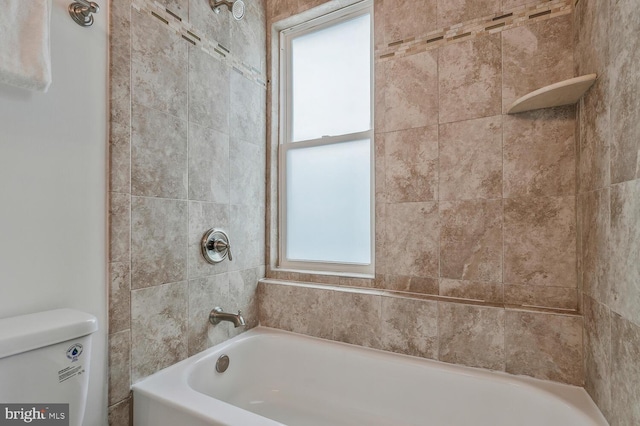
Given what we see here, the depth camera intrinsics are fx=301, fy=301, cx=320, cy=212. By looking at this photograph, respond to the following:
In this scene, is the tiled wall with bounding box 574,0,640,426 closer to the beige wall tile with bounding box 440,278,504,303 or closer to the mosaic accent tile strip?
the beige wall tile with bounding box 440,278,504,303

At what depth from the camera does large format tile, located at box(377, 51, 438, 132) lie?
5.12 feet

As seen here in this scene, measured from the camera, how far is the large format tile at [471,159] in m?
1.42

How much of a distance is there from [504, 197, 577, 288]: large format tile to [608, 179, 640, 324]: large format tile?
0.33 metres

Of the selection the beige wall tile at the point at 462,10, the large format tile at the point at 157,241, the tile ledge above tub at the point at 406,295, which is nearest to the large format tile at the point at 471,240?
the tile ledge above tub at the point at 406,295

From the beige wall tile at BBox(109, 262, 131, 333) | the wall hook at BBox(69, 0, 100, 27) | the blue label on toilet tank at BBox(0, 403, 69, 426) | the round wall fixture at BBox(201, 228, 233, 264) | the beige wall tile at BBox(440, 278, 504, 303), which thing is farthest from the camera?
the round wall fixture at BBox(201, 228, 233, 264)

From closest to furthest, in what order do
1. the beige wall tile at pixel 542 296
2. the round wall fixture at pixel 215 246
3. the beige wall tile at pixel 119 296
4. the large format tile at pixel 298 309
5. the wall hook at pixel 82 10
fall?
the wall hook at pixel 82 10, the beige wall tile at pixel 119 296, the beige wall tile at pixel 542 296, the round wall fixture at pixel 215 246, the large format tile at pixel 298 309

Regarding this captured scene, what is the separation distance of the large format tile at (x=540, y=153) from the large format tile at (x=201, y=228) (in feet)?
4.71

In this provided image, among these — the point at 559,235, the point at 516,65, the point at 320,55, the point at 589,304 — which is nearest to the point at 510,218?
the point at 559,235

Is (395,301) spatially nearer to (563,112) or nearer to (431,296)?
(431,296)

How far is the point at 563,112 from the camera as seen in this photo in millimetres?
1312

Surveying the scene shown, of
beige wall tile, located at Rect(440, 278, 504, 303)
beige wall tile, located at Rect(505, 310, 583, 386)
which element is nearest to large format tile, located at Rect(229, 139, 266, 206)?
beige wall tile, located at Rect(440, 278, 504, 303)

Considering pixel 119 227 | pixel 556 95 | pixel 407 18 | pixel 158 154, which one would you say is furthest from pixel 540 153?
pixel 119 227

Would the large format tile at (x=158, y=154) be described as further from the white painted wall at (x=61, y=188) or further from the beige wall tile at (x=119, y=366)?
the beige wall tile at (x=119, y=366)

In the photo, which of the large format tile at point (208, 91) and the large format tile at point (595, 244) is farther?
the large format tile at point (208, 91)
